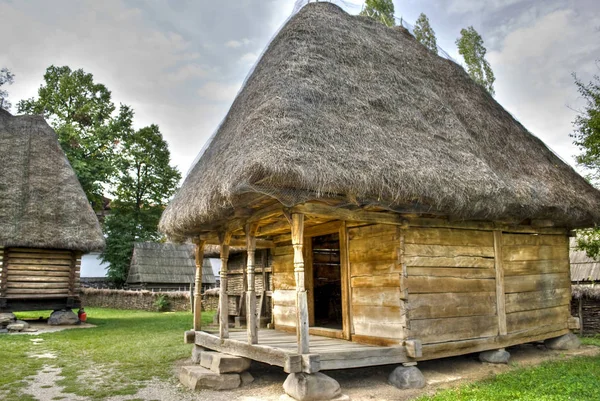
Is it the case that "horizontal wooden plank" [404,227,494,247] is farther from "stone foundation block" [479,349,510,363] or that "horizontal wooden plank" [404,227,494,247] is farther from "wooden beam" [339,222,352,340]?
"stone foundation block" [479,349,510,363]

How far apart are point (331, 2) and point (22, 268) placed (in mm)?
12761

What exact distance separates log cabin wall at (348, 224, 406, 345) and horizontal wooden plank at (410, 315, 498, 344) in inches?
14.4

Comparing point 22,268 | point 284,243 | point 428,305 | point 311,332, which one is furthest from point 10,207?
point 428,305

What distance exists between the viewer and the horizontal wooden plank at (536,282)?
8.91m

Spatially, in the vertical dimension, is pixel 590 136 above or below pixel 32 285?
above

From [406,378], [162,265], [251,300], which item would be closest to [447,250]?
[406,378]

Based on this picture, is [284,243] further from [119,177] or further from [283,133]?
[119,177]

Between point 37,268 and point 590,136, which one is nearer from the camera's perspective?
point 590,136

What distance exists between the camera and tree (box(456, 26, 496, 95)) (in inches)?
866

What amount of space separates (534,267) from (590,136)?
154 inches

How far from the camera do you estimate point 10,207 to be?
51.1ft

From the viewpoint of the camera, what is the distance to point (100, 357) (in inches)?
380

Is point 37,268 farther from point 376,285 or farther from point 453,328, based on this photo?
point 453,328

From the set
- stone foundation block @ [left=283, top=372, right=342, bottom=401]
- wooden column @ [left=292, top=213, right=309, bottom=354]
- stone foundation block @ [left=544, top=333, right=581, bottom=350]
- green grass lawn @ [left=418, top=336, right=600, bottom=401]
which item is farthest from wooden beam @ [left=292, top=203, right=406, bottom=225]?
stone foundation block @ [left=544, top=333, right=581, bottom=350]
